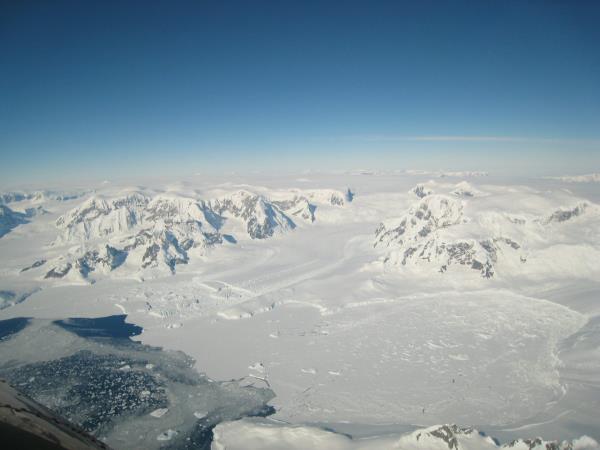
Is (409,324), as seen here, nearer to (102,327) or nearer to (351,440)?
(351,440)

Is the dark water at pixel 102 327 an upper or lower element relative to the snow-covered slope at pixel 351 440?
lower

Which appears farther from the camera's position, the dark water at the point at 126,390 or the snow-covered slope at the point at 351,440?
the dark water at the point at 126,390

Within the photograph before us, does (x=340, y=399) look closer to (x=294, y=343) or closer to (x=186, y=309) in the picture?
(x=294, y=343)

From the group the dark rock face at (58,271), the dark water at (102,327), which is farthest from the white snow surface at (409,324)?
the dark water at (102,327)

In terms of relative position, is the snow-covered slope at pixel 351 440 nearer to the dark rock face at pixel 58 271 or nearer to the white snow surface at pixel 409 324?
the white snow surface at pixel 409 324

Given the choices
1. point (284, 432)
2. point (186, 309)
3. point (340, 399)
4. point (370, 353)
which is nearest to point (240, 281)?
point (186, 309)

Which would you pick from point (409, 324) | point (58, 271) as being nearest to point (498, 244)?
point (409, 324)

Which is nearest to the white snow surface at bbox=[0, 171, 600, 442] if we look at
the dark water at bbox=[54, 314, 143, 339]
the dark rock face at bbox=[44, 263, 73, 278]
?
the dark rock face at bbox=[44, 263, 73, 278]

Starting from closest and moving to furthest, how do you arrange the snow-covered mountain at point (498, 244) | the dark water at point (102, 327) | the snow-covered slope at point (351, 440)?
the snow-covered slope at point (351, 440) → the dark water at point (102, 327) → the snow-covered mountain at point (498, 244)

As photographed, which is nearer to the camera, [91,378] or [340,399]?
[340,399]

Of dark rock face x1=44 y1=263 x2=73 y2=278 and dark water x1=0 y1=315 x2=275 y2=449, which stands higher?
dark rock face x1=44 y1=263 x2=73 y2=278

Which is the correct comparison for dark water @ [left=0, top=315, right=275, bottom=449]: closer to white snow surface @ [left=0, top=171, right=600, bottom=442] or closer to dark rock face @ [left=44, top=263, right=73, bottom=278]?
white snow surface @ [left=0, top=171, right=600, bottom=442]
